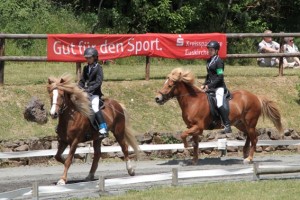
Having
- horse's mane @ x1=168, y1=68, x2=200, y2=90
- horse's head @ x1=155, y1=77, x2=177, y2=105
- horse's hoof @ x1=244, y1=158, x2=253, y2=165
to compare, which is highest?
horse's mane @ x1=168, y1=68, x2=200, y2=90

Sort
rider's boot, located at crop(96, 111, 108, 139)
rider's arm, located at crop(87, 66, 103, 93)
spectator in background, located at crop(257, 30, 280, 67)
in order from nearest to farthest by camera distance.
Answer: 1. rider's boot, located at crop(96, 111, 108, 139)
2. rider's arm, located at crop(87, 66, 103, 93)
3. spectator in background, located at crop(257, 30, 280, 67)

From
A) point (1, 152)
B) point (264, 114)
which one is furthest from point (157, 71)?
point (1, 152)

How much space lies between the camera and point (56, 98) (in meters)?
16.2

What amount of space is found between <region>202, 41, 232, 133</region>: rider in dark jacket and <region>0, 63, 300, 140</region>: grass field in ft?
9.37

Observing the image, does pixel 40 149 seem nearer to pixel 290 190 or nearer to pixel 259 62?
pixel 290 190

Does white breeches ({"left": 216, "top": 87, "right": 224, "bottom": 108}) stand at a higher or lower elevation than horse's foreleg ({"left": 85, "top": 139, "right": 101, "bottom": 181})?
higher

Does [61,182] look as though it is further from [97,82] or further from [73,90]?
[97,82]

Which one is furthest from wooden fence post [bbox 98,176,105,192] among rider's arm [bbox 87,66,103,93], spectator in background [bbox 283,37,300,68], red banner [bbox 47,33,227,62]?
spectator in background [bbox 283,37,300,68]

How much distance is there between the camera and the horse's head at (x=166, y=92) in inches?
764

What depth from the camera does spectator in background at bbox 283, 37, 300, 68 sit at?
91.1ft

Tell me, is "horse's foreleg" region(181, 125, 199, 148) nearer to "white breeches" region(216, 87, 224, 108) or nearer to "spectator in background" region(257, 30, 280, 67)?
"white breeches" region(216, 87, 224, 108)

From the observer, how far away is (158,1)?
33188 mm

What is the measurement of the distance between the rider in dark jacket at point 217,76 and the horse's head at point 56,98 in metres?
4.60

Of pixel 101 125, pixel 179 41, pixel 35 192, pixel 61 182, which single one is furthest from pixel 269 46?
pixel 35 192
